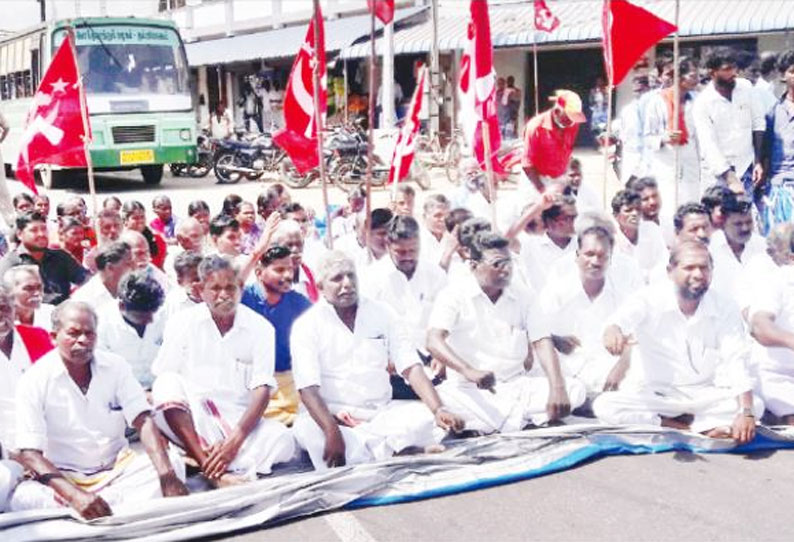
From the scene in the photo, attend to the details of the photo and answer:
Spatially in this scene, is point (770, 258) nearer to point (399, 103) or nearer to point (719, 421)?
point (719, 421)

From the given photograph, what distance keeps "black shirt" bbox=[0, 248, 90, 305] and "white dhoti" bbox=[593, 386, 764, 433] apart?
10.5 feet

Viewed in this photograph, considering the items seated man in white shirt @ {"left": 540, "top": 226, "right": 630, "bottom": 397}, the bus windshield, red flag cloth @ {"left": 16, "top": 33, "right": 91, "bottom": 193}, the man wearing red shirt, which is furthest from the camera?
the bus windshield

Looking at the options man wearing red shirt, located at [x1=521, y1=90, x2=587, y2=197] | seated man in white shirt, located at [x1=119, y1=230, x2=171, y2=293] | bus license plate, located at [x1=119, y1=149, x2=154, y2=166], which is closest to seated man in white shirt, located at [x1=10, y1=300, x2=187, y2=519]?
seated man in white shirt, located at [x1=119, y1=230, x2=171, y2=293]

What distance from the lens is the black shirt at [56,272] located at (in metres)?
6.03

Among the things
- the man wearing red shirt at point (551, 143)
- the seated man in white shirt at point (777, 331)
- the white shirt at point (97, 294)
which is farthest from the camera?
the man wearing red shirt at point (551, 143)

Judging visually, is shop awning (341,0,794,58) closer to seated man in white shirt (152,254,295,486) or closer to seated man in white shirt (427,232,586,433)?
seated man in white shirt (427,232,586,433)

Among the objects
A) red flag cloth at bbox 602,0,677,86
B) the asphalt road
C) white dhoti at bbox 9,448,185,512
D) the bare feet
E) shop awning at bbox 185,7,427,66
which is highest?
shop awning at bbox 185,7,427,66

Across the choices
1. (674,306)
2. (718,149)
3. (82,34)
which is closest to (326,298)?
(674,306)

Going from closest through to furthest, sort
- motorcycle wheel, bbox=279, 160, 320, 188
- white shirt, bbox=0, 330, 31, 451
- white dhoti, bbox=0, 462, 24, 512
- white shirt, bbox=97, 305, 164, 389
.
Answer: white dhoti, bbox=0, 462, 24, 512 < white shirt, bbox=0, 330, 31, 451 < white shirt, bbox=97, 305, 164, 389 < motorcycle wheel, bbox=279, 160, 320, 188

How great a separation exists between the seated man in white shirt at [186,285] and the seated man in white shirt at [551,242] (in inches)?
84.7

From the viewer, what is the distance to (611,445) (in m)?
4.63

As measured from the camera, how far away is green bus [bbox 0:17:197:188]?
53.2 ft

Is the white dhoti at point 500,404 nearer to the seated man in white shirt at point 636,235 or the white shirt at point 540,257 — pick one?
the white shirt at point 540,257

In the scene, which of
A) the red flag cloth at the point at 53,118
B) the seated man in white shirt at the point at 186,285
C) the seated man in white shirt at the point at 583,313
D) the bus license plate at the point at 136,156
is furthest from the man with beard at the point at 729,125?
the bus license plate at the point at 136,156
